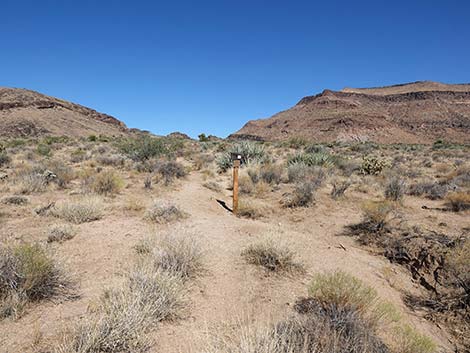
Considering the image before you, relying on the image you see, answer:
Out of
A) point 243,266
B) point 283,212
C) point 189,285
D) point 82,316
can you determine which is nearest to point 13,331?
point 82,316

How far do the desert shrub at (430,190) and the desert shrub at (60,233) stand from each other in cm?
991

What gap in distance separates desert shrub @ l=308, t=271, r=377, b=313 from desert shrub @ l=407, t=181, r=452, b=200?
729 centimetres

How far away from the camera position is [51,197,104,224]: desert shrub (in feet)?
18.9

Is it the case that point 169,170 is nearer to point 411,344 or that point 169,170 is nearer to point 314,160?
point 314,160

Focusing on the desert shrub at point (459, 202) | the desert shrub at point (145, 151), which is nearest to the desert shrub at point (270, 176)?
the desert shrub at point (459, 202)

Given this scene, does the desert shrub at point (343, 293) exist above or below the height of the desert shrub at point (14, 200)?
below

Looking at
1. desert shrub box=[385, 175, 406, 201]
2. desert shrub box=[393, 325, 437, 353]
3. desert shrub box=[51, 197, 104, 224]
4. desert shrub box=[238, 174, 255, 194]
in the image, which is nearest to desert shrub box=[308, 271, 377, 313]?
desert shrub box=[393, 325, 437, 353]

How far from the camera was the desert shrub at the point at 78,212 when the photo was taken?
5.76 m

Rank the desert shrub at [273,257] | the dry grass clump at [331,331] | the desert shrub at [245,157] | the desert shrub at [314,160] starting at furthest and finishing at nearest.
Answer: the desert shrub at [245,157], the desert shrub at [314,160], the desert shrub at [273,257], the dry grass clump at [331,331]

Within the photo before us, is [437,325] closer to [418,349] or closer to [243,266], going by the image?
[418,349]

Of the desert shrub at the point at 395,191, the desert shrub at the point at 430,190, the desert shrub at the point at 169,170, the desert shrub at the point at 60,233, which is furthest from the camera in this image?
the desert shrub at the point at 169,170

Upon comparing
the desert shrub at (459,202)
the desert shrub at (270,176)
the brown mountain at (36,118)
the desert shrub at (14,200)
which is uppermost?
the brown mountain at (36,118)

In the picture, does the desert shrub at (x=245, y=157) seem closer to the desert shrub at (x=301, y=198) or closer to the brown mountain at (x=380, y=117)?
the desert shrub at (x=301, y=198)

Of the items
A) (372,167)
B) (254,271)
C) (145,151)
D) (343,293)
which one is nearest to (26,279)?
(254,271)
